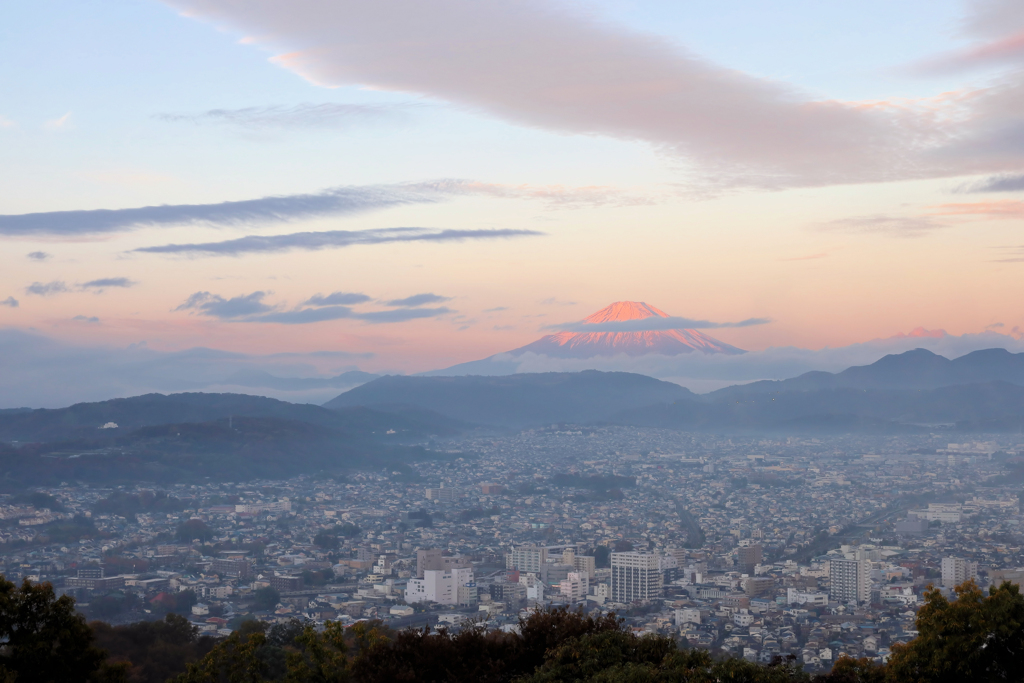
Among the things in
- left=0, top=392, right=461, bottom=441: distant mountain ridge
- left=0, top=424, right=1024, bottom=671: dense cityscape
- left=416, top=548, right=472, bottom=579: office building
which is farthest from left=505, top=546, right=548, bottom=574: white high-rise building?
left=0, top=392, right=461, bottom=441: distant mountain ridge

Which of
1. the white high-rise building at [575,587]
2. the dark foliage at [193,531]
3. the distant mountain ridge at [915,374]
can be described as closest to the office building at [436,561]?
the white high-rise building at [575,587]

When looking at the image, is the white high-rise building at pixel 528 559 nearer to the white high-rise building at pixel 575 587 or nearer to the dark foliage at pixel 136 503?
the white high-rise building at pixel 575 587

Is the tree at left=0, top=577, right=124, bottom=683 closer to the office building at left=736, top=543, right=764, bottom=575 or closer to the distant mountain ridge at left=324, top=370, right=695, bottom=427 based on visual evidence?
the office building at left=736, top=543, right=764, bottom=575

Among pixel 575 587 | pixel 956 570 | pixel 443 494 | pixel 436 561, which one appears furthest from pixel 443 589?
pixel 443 494

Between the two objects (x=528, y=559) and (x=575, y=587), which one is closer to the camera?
(x=575, y=587)

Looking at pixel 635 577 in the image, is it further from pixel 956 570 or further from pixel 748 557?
pixel 956 570

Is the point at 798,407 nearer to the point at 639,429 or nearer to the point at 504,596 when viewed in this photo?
the point at 639,429
